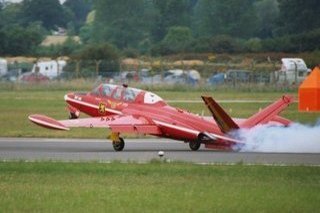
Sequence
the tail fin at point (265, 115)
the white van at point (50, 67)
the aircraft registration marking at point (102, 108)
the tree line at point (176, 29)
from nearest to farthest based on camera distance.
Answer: the tail fin at point (265, 115) → the aircraft registration marking at point (102, 108) → the white van at point (50, 67) → the tree line at point (176, 29)

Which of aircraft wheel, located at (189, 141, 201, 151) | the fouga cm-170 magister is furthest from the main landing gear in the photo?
aircraft wheel, located at (189, 141, 201, 151)

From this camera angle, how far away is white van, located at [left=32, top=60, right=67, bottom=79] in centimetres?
Answer: 9115

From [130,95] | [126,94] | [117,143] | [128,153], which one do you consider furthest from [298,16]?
[128,153]

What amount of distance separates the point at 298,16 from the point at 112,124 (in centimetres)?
4900

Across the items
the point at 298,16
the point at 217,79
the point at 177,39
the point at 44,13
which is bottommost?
the point at 217,79

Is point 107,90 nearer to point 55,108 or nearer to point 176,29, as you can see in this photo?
point 55,108

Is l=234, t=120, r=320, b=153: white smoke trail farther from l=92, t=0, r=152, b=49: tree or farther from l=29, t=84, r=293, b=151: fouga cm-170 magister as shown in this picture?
l=92, t=0, r=152, b=49: tree

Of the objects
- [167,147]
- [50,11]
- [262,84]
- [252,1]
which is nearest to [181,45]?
[252,1]

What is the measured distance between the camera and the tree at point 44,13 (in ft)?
450

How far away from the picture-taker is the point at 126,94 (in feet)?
126

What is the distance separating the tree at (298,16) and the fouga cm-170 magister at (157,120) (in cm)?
4271

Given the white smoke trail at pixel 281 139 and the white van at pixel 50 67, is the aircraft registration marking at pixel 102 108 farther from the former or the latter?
the white van at pixel 50 67

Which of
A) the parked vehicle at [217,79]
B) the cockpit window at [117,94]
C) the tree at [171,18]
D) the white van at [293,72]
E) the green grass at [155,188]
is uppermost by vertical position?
the tree at [171,18]

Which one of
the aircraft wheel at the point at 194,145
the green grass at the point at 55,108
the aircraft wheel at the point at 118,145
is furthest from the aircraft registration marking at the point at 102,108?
the green grass at the point at 55,108
